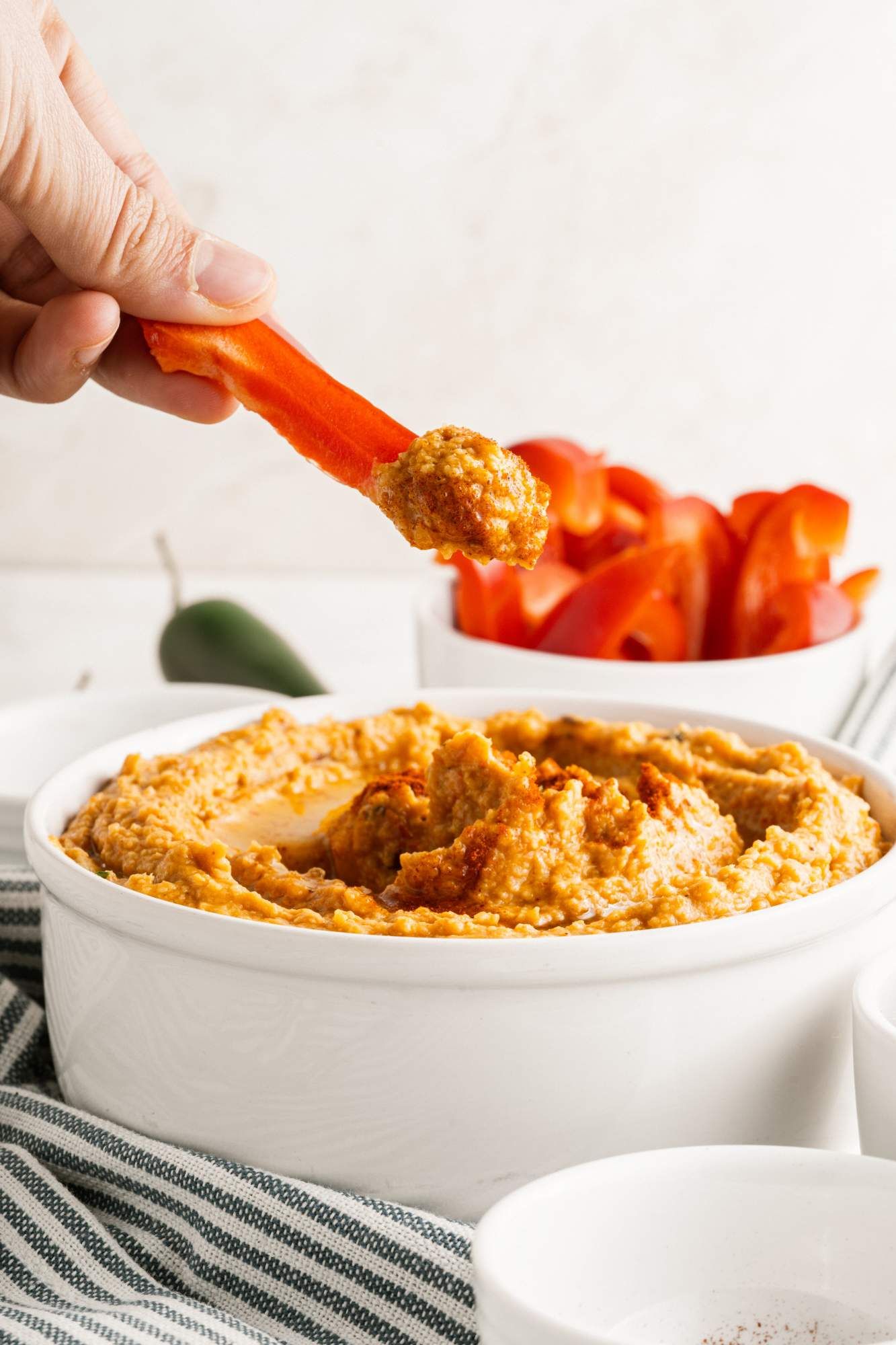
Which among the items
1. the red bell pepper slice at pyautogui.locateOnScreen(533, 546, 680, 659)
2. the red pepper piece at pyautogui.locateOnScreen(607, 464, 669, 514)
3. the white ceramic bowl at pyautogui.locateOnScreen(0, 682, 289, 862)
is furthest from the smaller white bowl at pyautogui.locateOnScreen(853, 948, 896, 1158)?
the red pepper piece at pyautogui.locateOnScreen(607, 464, 669, 514)

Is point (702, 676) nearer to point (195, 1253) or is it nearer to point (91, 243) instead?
point (91, 243)

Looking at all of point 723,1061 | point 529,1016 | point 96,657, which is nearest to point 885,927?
point 723,1061

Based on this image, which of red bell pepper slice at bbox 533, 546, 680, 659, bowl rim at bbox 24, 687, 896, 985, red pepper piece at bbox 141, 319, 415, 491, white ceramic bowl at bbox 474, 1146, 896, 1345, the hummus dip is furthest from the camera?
red bell pepper slice at bbox 533, 546, 680, 659

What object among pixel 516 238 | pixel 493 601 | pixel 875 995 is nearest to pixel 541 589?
pixel 493 601

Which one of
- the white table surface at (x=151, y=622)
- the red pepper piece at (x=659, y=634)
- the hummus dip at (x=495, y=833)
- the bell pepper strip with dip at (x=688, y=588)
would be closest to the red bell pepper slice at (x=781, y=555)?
the bell pepper strip with dip at (x=688, y=588)

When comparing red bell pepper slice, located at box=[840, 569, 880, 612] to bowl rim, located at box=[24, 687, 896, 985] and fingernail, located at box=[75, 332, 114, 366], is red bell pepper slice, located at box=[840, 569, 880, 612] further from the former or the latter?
fingernail, located at box=[75, 332, 114, 366]

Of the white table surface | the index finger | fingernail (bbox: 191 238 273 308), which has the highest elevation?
the index finger

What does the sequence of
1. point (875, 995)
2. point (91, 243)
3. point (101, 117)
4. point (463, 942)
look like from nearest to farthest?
point (463, 942) → point (875, 995) → point (91, 243) → point (101, 117)
